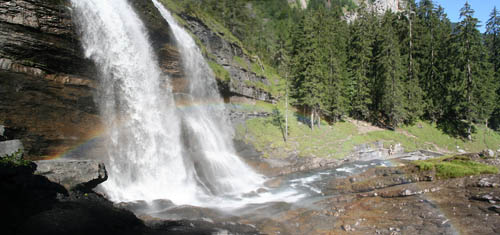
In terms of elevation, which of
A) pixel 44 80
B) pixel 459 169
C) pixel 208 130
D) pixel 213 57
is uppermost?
pixel 213 57

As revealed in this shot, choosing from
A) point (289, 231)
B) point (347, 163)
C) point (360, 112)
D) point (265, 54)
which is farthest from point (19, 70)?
point (265, 54)

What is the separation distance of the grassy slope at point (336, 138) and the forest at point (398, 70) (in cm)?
157

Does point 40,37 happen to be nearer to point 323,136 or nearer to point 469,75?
point 323,136

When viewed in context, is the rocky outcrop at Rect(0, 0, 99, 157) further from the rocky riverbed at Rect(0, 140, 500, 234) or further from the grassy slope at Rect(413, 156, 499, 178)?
the grassy slope at Rect(413, 156, 499, 178)

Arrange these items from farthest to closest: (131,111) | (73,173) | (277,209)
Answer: (131,111) → (277,209) → (73,173)

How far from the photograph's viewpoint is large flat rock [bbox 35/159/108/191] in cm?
993

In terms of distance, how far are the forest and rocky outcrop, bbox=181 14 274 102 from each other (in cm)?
319

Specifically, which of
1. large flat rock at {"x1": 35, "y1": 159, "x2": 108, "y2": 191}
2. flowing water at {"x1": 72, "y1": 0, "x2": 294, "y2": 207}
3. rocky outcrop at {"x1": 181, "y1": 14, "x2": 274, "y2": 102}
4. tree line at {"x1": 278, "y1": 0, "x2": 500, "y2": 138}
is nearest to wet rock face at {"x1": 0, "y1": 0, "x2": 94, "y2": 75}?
flowing water at {"x1": 72, "y1": 0, "x2": 294, "y2": 207}

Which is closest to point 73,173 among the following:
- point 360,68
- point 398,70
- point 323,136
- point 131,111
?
point 131,111

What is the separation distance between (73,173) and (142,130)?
333 inches

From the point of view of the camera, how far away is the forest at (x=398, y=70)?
31.3m

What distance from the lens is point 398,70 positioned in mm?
34656

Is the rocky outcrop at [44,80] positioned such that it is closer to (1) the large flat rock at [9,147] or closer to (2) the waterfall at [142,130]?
(2) the waterfall at [142,130]

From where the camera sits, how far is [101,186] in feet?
46.1
